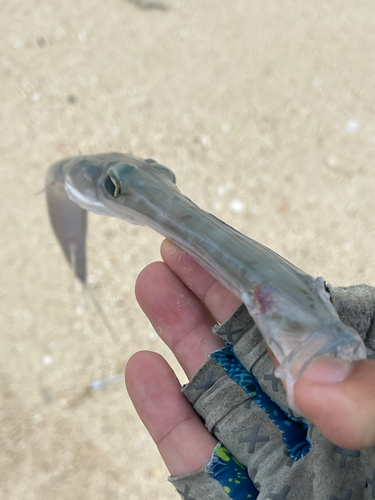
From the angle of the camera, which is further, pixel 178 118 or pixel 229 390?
pixel 178 118

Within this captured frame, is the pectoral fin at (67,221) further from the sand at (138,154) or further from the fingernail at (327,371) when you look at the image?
the fingernail at (327,371)

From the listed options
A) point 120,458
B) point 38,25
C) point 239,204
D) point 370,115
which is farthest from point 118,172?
point 370,115

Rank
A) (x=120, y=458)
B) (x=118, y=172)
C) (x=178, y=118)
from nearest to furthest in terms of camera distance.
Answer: (x=118, y=172)
(x=120, y=458)
(x=178, y=118)

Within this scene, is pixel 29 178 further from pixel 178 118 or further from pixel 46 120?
pixel 178 118

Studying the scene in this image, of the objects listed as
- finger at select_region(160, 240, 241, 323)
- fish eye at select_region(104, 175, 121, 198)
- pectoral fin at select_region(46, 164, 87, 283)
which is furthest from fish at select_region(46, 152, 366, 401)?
pectoral fin at select_region(46, 164, 87, 283)

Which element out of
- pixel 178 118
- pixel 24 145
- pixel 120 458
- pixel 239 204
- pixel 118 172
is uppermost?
pixel 118 172

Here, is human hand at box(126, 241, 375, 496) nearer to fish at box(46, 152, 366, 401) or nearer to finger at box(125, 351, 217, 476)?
finger at box(125, 351, 217, 476)
